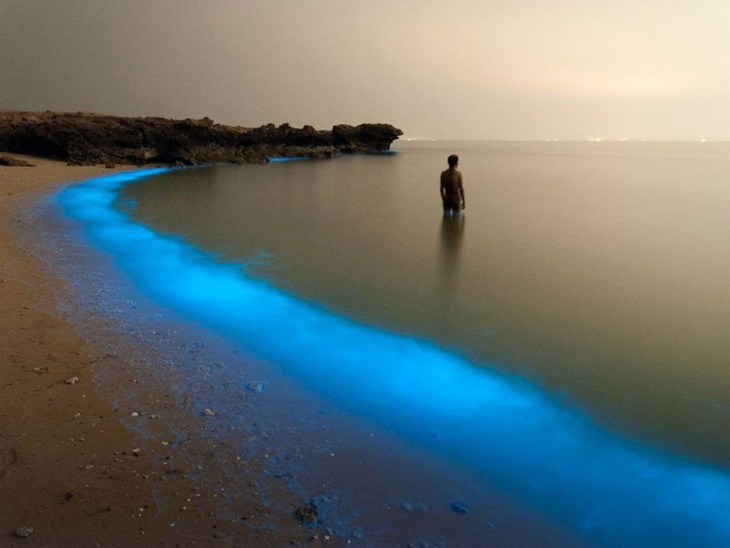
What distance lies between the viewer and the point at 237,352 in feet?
16.1

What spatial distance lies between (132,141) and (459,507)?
3284cm

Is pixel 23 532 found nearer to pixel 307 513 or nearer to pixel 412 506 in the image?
pixel 307 513

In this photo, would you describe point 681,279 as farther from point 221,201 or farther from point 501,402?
point 221,201

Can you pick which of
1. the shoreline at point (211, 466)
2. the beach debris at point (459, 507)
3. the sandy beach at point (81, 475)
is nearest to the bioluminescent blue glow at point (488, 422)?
the shoreline at point (211, 466)

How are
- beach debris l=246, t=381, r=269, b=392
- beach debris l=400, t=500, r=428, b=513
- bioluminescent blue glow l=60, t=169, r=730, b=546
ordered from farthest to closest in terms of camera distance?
beach debris l=246, t=381, r=269, b=392, bioluminescent blue glow l=60, t=169, r=730, b=546, beach debris l=400, t=500, r=428, b=513

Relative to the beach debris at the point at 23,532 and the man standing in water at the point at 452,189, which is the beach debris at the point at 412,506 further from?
→ the man standing in water at the point at 452,189

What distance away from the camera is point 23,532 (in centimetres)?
241

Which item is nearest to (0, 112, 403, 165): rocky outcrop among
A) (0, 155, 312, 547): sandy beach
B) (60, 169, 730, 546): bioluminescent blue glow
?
(60, 169, 730, 546): bioluminescent blue glow

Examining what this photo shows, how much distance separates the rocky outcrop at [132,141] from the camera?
28.7 metres

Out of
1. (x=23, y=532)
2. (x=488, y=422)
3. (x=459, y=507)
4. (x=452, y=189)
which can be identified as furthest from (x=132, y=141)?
(x=459, y=507)

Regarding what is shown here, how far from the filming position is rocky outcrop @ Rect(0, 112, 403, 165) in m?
28.7

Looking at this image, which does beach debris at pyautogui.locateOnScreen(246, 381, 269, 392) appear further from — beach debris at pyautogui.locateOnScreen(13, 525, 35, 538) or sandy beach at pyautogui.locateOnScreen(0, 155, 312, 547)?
beach debris at pyautogui.locateOnScreen(13, 525, 35, 538)

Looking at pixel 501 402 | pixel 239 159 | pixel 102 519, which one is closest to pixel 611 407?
pixel 501 402

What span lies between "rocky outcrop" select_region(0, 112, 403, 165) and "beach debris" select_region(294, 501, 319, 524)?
2889cm
